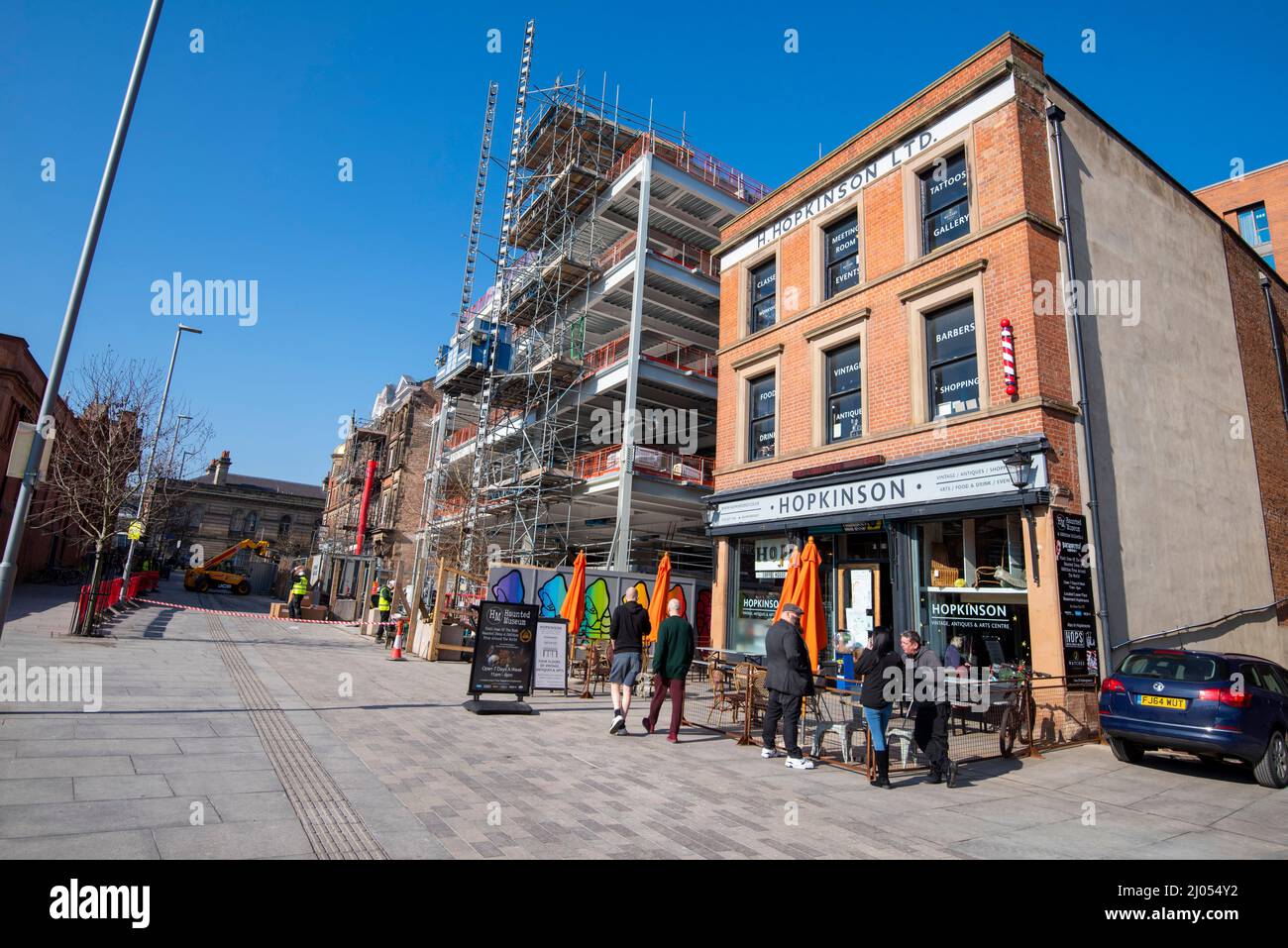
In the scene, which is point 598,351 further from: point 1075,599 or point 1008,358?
point 1075,599

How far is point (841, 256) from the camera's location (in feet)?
52.5

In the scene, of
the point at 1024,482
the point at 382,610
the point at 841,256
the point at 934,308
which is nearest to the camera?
the point at 1024,482

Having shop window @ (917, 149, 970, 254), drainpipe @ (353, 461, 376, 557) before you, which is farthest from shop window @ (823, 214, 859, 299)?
drainpipe @ (353, 461, 376, 557)

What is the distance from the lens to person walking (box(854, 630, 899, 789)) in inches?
280

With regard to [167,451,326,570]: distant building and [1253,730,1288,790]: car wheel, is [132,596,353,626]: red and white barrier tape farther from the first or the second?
[167,451,326,570]: distant building

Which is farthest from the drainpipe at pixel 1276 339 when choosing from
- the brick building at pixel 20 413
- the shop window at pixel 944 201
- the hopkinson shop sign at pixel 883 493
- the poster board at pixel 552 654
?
the brick building at pixel 20 413

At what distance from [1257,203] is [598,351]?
32.4 meters

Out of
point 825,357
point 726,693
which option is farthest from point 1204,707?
point 825,357

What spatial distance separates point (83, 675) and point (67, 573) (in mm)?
32407

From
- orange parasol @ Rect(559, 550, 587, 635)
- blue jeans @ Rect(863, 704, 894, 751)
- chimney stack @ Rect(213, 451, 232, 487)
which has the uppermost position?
chimney stack @ Rect(213, 451, 232, 487)

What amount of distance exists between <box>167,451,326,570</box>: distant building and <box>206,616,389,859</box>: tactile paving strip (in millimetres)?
63825

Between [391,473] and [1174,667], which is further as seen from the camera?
[391,473]

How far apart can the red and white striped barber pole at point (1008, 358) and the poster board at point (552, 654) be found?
9033 millimetres
